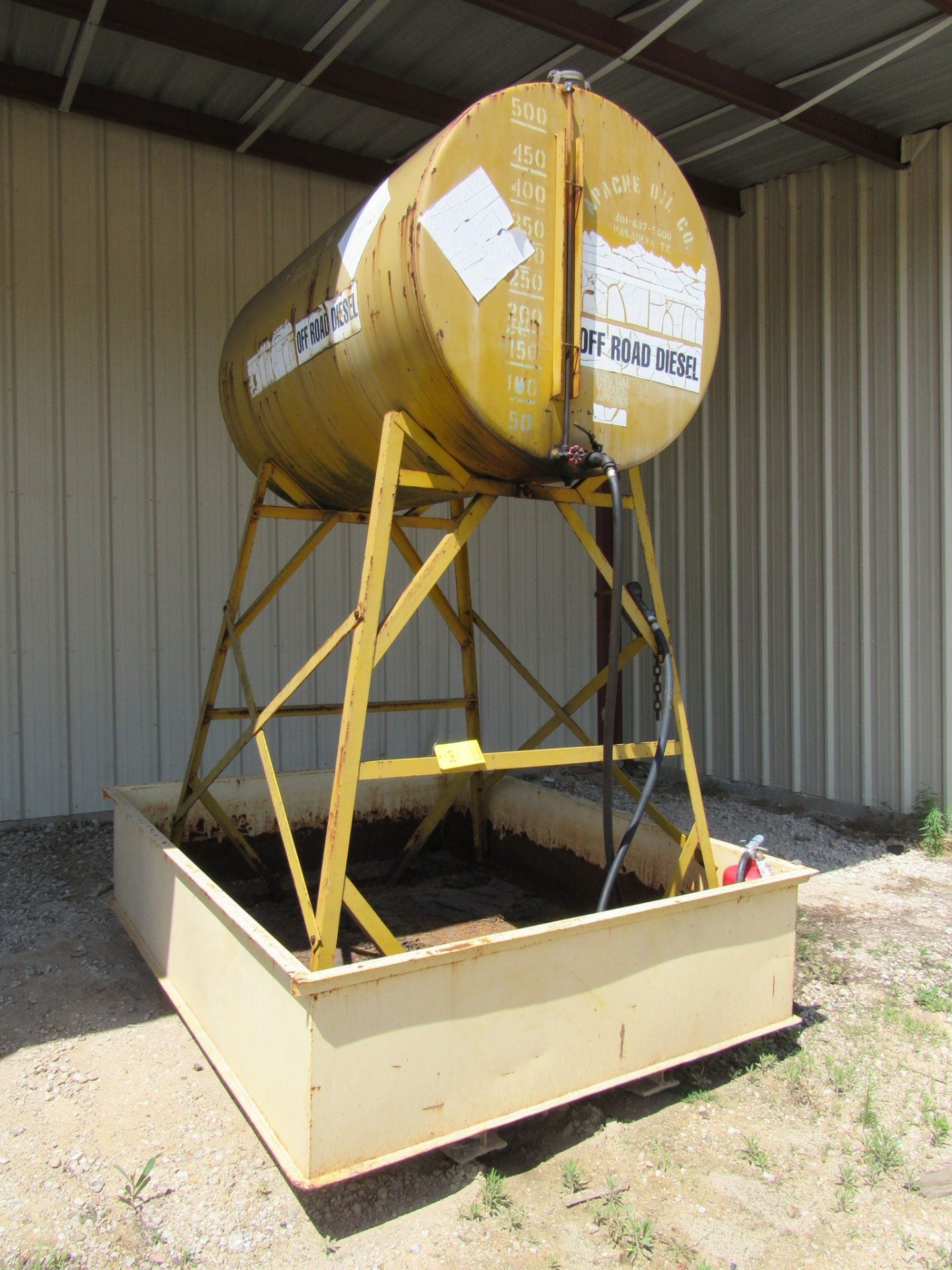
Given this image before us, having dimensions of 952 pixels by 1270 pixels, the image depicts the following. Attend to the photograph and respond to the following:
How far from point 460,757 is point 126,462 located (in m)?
4.17

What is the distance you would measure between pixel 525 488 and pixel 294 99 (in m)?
4.05

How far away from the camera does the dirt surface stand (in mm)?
2127

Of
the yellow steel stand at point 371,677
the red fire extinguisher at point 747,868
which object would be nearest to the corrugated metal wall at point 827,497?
the yellow steel stand at point 371,677

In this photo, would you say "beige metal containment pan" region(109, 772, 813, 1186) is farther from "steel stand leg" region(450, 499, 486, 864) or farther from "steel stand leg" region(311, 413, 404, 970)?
"steel stand leg" region(450, 499, 486, 864)

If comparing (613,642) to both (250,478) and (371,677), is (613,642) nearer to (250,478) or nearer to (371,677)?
(371,677)

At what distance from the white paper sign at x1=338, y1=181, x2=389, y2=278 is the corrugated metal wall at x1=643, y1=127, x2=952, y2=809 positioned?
13.7 ft

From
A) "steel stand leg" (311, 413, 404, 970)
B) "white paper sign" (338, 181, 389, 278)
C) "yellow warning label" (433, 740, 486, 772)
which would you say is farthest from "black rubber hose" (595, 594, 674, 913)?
"white paper sign" (338, 181, 389, 278)

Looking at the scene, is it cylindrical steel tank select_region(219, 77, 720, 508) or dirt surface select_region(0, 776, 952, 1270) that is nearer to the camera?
dirt surface select_region(0, 776, 952, 1270)

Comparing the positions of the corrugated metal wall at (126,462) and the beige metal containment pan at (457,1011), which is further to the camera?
the corrugated metal wall at (126,462)

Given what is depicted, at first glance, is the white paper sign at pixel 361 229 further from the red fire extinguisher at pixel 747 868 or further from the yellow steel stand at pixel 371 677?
the red fire extinguisher at pixel 747 868

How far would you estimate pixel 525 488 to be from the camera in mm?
3070

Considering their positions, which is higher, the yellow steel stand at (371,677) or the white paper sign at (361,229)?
the white paper sign at (361,229)

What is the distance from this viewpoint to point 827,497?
20.4 ft

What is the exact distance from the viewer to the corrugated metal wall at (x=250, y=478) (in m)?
5.57
